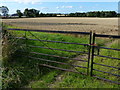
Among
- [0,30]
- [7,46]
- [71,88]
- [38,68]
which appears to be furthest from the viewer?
[0,30]

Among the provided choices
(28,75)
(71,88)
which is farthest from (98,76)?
(28,75)

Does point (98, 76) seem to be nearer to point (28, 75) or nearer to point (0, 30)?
point (28, 75)

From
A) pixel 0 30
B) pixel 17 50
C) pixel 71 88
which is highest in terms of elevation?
pixel 0 30

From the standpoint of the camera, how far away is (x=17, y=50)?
5.27 meters

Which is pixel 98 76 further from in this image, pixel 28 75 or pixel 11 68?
pixel 11 68

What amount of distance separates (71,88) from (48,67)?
140cm

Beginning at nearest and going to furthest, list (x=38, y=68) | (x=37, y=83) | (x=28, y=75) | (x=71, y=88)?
(x=71, y=88)
(x=37, y=83)
(x=28, y=75)
(x=38, y=68)

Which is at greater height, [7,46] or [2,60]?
[7,46]

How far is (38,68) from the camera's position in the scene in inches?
182

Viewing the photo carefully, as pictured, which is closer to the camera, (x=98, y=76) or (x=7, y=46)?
(x=98, y=76)

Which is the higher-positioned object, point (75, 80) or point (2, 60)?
point (2, 60)

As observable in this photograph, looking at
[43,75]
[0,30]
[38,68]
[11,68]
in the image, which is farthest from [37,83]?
[0,30]

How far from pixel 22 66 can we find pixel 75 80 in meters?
1.92

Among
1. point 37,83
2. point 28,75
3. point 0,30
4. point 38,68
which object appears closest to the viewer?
point 37,83
